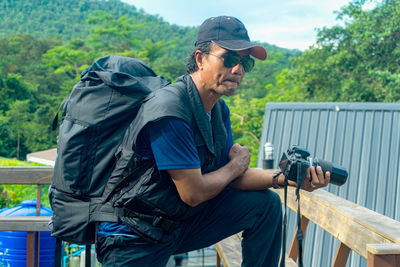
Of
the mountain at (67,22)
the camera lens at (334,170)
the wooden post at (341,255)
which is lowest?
the wooden post at (341,255)

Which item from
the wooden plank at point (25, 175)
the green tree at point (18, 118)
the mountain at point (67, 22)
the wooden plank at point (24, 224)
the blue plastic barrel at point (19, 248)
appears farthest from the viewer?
the mountain at point (67, 22)

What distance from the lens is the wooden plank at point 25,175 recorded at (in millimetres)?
2928

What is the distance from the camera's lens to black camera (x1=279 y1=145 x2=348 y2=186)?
6.19ft

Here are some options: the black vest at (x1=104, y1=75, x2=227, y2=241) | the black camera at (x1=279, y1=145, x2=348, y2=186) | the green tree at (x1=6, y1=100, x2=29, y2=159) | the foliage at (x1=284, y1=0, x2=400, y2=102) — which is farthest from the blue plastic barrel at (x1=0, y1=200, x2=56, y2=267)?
the green tree at (x1=6, y1=100, x2=29, y2=159)

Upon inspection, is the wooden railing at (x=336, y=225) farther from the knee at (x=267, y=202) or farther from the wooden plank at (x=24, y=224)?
the knee at (x=267, y=202)

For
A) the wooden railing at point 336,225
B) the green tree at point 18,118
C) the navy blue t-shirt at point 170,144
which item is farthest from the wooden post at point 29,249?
the green tree at point 18,118

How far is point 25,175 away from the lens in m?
2.95

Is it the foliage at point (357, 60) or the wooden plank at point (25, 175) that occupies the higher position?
the foliage at point (357, 60)

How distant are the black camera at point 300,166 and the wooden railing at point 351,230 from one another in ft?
0.46

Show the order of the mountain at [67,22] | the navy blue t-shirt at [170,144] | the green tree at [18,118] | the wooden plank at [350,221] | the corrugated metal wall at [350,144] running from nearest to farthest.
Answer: the wooden plank at [350,221] → the navy blue t-shirt at [170,144] → the corrugated metal wall at [350,144] → the green tree at [18,118] → the mountain at [67,22]

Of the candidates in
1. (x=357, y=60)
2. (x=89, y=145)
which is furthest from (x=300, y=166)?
(x=357, y=60)

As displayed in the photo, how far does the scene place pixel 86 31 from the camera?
6519 centimetres

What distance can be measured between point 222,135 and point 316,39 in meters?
19.0

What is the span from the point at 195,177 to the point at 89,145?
1.39 ft
